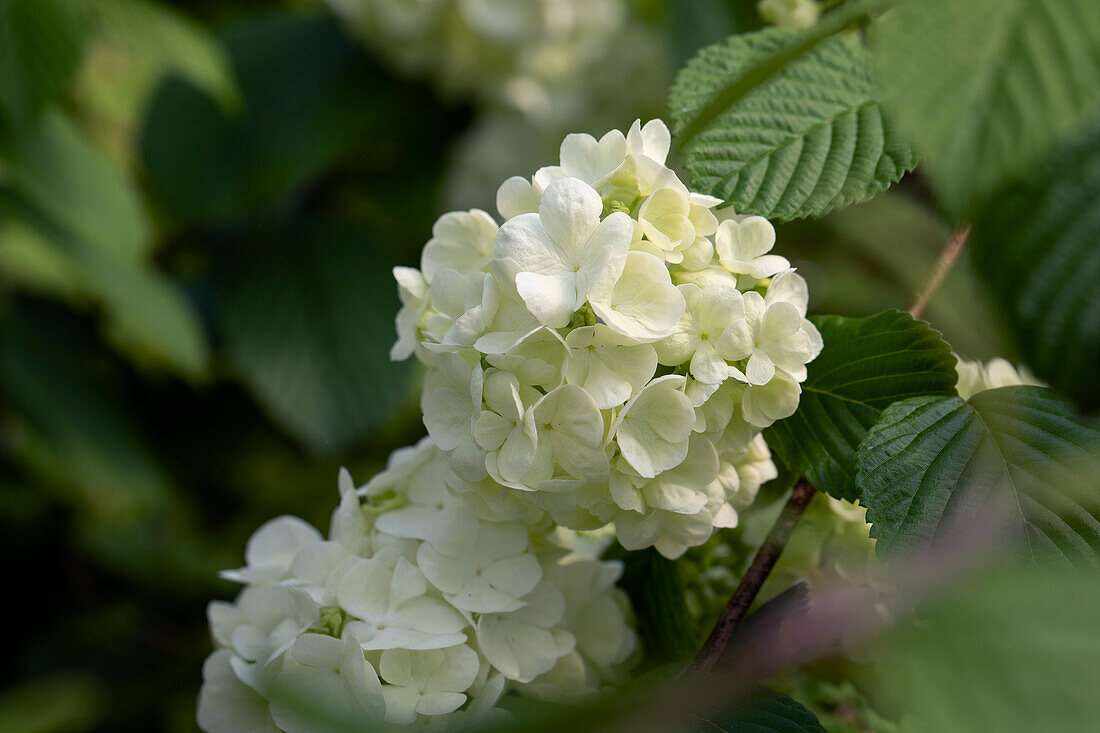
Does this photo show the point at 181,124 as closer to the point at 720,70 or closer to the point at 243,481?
the point at 243,481

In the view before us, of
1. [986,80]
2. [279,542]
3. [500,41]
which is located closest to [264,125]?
[500,41]

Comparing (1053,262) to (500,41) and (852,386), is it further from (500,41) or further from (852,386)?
(500,41)

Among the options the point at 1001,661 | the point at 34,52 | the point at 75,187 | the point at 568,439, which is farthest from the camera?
the point at 75,187

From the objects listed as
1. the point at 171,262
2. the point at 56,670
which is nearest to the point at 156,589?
the point at 56,670

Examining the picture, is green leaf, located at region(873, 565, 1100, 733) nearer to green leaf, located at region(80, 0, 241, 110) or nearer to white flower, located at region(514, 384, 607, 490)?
white flower, located at region(514, 384, 607, 490)

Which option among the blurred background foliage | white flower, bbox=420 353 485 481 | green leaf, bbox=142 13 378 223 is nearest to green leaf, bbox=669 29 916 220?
white flower, bbox=420 353 485 481

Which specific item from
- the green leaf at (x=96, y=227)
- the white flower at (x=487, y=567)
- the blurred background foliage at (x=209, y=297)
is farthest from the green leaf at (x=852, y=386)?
the green leaf at (x=96, y=227)

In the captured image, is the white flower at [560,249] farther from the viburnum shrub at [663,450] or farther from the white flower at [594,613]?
the white flower at [594,613]
